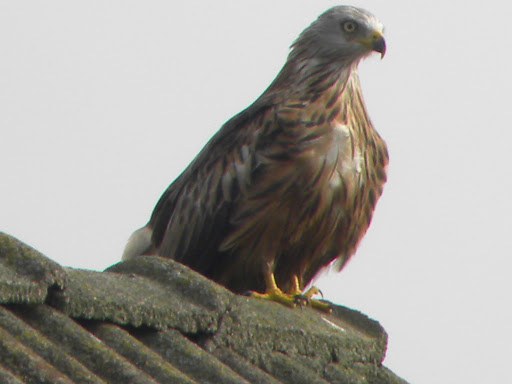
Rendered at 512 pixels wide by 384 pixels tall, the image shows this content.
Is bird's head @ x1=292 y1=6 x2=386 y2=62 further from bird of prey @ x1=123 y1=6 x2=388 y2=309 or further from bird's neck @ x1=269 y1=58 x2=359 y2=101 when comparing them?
bird of prey @ x1=123 y1=6 x2=388 y2=309

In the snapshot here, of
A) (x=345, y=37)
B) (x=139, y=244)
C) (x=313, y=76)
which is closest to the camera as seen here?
(x=313, y=76)

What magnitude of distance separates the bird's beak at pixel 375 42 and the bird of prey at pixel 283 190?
0.92 ft

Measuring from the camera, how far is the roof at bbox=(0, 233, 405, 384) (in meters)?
3.49

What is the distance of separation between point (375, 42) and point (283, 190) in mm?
1364

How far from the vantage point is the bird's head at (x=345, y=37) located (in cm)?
760

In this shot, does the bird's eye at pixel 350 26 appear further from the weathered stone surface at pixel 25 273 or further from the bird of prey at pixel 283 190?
the weathered stone surface at pixel 25 273

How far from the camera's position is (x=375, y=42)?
7.55m

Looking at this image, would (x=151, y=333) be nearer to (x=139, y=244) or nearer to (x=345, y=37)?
(x=139, y=244)

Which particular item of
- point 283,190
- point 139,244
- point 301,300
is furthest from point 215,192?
point 301,300

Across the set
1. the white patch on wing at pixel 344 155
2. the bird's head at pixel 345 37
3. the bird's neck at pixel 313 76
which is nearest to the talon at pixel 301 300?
the white patch on wing at pixel 344 155

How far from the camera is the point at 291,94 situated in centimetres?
714

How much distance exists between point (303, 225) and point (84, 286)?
3.08 m

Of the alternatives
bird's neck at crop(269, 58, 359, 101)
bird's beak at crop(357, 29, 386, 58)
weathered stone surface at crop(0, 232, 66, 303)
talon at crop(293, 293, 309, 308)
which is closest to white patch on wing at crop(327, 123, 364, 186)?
bird's neck at crop(269, 58, 359, 101)

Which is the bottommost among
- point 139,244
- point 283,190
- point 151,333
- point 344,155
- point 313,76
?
point 151,333
